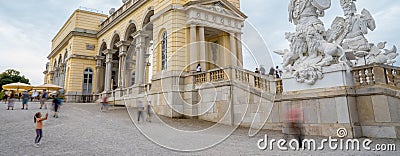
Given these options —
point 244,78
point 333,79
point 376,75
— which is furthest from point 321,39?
point 244,78

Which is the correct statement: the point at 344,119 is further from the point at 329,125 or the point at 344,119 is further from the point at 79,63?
the point at 79,63

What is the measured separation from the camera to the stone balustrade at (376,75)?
7969 millimetres

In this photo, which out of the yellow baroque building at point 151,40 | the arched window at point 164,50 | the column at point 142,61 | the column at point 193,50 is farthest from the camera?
the column at point 142,61

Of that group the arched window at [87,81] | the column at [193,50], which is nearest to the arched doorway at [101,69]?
the arched window at [87,81]

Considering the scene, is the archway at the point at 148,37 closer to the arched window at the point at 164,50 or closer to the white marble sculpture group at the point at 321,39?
the arched window at the point at 164,50

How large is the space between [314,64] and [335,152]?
12.8 ft

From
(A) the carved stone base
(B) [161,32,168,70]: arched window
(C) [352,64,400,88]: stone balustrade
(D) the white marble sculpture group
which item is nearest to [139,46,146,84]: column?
(B) [161,32,168,70]: arched window

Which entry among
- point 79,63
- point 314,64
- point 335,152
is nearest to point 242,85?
point 314,64

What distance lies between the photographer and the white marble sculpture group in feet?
Result: 30.3

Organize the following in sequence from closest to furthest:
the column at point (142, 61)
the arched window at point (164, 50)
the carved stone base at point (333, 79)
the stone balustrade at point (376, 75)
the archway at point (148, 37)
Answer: the stone balustrade at point (376, 75)
the carved stone base at point (333, 79)
the arched window at point (164, 50)
the archway at point (148, 37)
the column at point (142, 61)

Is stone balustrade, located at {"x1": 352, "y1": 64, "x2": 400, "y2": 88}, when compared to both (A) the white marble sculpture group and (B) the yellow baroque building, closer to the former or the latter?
(A) the white marble sculpture group

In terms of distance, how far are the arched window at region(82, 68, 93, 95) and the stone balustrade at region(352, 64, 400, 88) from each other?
106 ft

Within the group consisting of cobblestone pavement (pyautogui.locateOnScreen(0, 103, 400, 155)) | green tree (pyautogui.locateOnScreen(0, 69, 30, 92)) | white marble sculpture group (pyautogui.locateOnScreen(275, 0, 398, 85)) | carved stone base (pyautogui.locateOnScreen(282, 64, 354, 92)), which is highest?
green tree (pyautogui.locateOnScreen(0, 69, 30, 92))

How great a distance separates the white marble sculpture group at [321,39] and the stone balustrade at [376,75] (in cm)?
92
